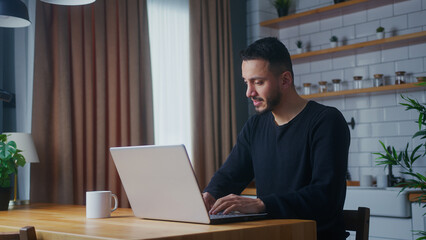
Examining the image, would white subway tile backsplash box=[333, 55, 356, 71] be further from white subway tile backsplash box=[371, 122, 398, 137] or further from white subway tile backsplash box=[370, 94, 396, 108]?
white subway tile backsplash box=[371, 122, 398, 137]

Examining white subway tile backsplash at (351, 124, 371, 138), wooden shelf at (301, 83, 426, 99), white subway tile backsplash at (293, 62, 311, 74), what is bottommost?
white subway tile backsplash at (351, 124, 371, 138)

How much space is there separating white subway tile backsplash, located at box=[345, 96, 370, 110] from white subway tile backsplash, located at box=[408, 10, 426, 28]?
2.09 ft

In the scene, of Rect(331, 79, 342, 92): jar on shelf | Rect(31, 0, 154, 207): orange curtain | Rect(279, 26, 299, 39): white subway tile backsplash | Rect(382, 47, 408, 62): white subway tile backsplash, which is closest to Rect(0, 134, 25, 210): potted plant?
Rect(31, 0, 154, 207): orange curtain

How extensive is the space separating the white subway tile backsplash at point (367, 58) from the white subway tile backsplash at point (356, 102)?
0.89 feet

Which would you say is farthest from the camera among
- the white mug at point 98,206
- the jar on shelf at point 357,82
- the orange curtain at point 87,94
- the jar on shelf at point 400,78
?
the jar on shelf at point 357,82

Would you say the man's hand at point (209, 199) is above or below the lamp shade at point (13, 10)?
below

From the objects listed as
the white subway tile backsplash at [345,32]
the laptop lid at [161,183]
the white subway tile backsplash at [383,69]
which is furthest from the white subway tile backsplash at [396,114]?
the laptop lid at [161,183]

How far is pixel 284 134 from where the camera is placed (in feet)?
6.91

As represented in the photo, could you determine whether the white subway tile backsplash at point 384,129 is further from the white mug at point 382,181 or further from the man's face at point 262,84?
the man's face at point 262,84

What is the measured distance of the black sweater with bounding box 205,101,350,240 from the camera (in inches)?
71.3

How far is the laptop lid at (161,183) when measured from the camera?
61.2 inches

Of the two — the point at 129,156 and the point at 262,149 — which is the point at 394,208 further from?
the point at 129,156

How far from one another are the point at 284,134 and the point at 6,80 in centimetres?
218

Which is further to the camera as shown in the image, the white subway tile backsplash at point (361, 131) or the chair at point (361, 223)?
the white subway tile backsplash at point (361, 131)
